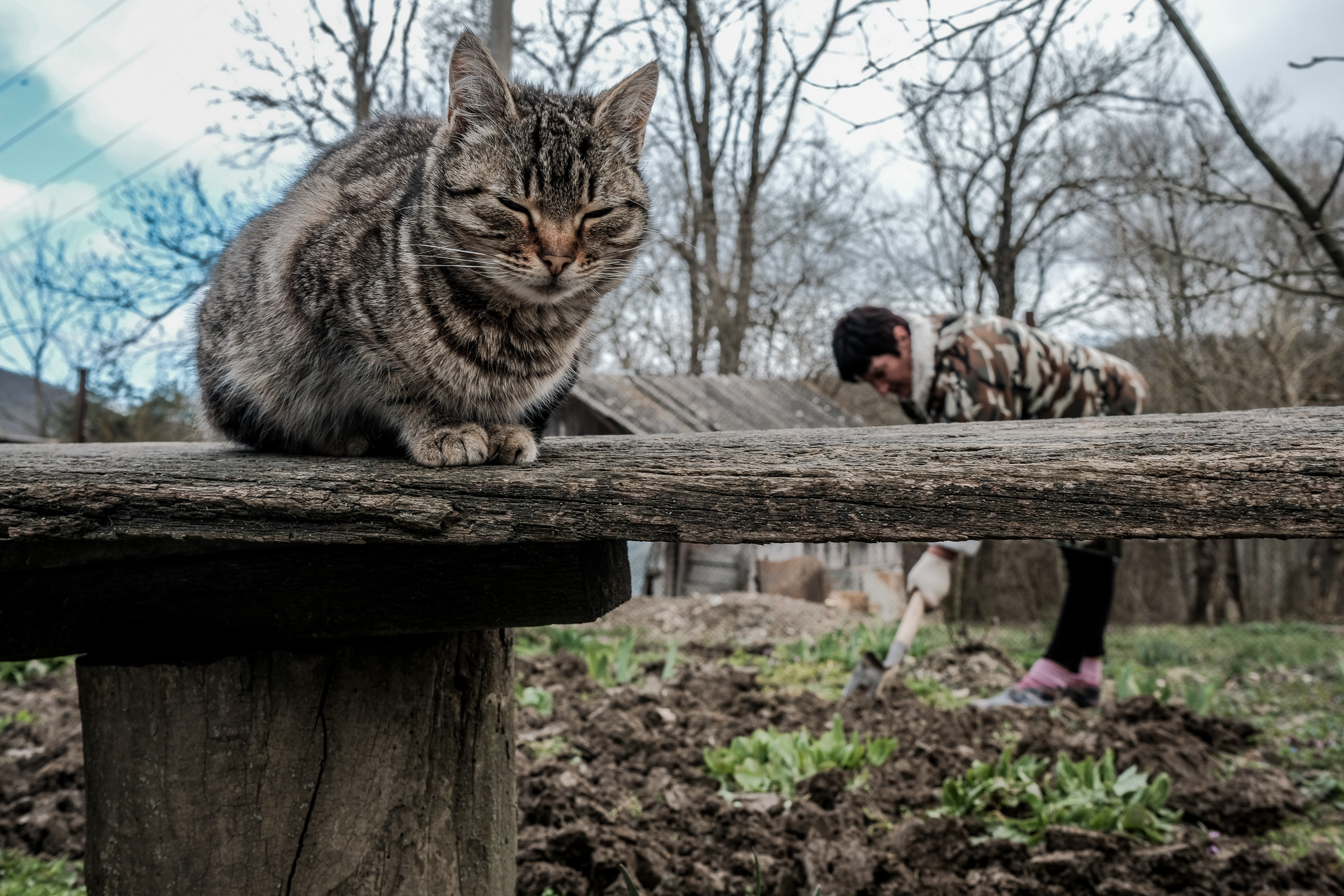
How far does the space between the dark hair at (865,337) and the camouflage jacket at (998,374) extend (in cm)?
11

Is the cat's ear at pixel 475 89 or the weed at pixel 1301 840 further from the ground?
the cat's ear at pixel 475 89

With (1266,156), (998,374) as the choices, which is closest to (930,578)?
(998,374)

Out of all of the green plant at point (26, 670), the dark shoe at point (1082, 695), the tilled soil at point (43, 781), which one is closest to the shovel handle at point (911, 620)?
the dark shoe at point (1082, 695)

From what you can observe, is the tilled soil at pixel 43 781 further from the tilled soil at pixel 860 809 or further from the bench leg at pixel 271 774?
the tilled soil at pixel 860 809

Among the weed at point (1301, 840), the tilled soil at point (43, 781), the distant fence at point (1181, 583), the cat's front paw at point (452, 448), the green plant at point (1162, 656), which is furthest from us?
the distant fence at point (1181, 583)

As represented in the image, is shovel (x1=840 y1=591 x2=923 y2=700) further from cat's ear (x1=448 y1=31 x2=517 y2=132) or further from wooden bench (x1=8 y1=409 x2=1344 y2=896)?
cat's ear (x1=448 y1=31 x2=517 y2=132)

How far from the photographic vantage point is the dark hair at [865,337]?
438cm

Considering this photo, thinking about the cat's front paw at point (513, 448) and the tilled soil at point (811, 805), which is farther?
the tilled soil at point (811, 805)

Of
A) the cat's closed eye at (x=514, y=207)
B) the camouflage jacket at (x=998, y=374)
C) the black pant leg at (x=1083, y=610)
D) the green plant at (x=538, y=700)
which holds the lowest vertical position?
the green plant at (x=538, y=700)

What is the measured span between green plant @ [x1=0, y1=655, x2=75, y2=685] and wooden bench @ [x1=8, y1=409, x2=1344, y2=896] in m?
4.16

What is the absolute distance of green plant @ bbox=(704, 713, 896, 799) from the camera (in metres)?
3.08

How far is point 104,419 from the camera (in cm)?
1070

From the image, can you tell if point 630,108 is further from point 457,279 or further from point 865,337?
point 865,337

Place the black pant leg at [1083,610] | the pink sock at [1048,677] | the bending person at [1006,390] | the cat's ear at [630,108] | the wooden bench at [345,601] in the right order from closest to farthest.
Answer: the wooden bench at [345,601], the cat's ear at [630,108], the bending person at [1006,390], the black pant leg at [1083,610], the pink sock at [1048,677]
